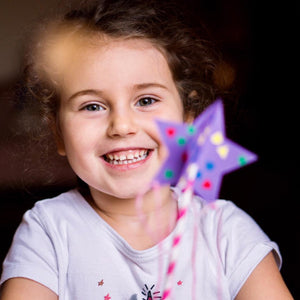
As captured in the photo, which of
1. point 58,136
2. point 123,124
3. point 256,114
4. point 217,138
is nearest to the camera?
point 217,138

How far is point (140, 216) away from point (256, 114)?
1566 millimetres

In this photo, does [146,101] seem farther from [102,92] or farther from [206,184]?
[206,184]

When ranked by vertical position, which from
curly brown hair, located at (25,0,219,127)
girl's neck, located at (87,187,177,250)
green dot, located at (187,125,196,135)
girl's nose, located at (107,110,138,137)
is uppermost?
curly brown hair, located at (25,0,219,127)

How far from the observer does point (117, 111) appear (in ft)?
2.96

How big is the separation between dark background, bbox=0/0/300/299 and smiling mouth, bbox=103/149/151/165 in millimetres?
597

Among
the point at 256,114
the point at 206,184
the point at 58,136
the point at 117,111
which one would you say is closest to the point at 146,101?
the point at 117,111

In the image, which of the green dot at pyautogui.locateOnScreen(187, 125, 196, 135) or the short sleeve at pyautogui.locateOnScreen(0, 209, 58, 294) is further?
the short sleeve at pyautogui.locateOnScreen(0, 209, 58, 294)

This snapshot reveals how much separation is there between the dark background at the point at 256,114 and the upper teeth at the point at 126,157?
0.60 meters

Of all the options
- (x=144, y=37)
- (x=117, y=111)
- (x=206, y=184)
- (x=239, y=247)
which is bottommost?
(x=239, y=247)

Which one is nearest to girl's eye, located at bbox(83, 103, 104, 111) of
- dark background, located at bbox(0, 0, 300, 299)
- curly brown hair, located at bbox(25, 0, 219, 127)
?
curly brown hair, located at bbox(25, 0, 219, 127)

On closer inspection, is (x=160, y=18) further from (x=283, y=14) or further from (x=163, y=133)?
(x=283, y=14)

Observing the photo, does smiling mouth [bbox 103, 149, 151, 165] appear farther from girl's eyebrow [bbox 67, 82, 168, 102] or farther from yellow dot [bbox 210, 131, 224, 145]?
yellow dot [bbox 210, 131, 224, 145]

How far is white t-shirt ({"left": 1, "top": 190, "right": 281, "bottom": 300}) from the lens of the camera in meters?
0.99

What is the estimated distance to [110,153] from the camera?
0.94m
